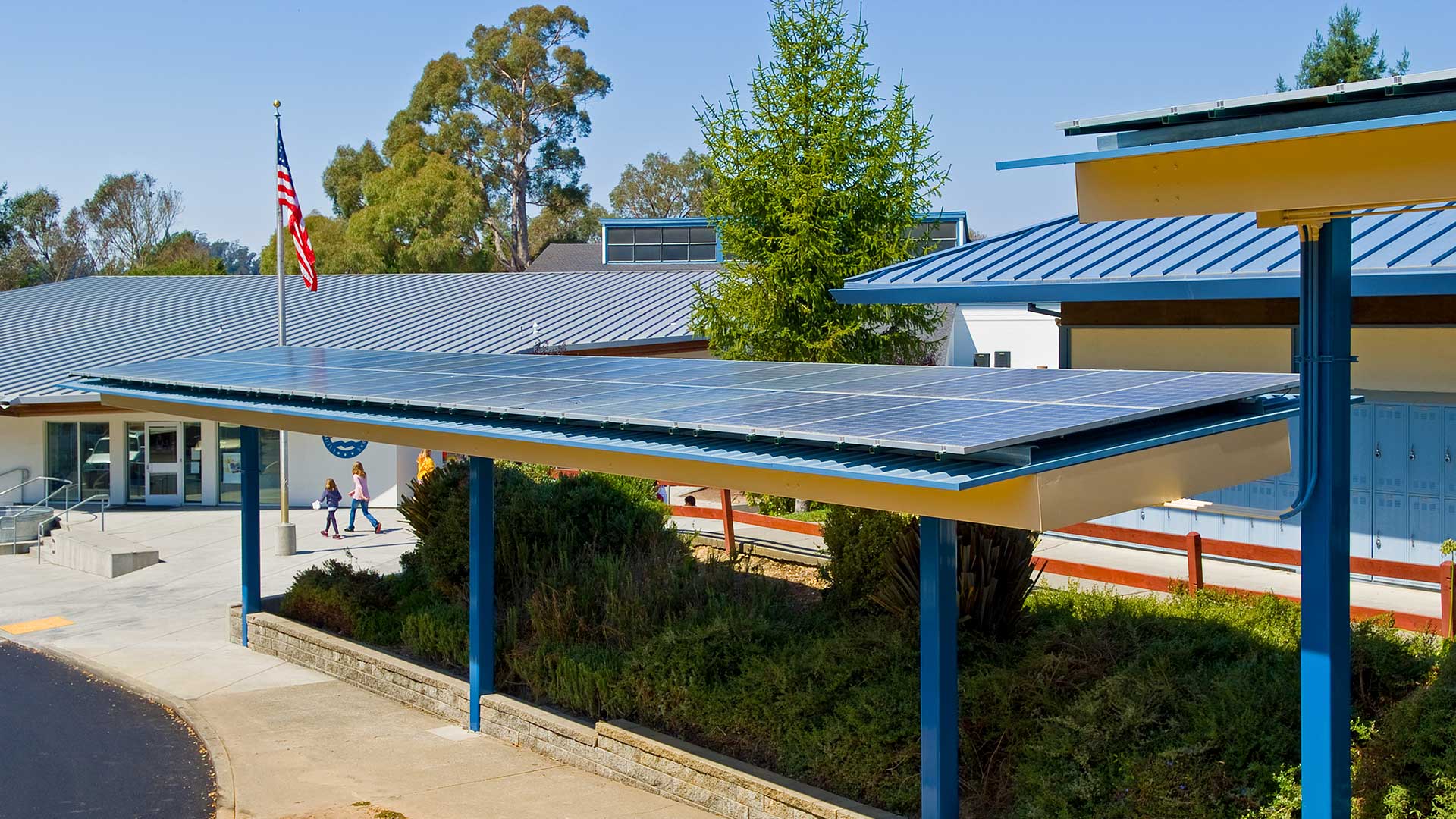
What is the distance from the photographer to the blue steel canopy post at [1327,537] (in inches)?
247

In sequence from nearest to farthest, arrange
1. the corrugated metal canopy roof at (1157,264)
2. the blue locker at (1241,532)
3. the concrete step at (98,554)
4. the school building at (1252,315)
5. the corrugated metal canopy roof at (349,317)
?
the corrugated metal canopy roof at (1157,264) → the school building at (1252,315) → the blue locker at (1241,532) → the concrete step at (98,554) → the corrugated metal canopy roof at (349,317)

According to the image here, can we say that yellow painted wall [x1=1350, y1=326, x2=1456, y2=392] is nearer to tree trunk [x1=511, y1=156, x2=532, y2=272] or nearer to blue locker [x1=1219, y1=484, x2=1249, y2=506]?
blue locker [x1=1219, y1=484, x2=1249, y2=506]

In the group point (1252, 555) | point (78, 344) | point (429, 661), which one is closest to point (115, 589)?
point (429, 661)

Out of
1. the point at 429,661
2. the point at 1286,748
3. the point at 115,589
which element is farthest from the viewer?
the point at 115,589

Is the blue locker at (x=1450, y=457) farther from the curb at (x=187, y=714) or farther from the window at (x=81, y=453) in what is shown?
the window at (x=81, y=453)

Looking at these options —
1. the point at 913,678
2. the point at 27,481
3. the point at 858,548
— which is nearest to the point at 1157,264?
the point at 858,548

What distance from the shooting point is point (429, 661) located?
13.4 m

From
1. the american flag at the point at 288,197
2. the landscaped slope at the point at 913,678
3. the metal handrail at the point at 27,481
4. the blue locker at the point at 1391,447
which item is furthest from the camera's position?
the metal handrail at the point at 27,481

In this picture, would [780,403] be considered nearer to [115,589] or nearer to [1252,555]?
[1252,555]

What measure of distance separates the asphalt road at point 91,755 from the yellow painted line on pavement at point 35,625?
9.35 feet

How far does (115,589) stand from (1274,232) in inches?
702

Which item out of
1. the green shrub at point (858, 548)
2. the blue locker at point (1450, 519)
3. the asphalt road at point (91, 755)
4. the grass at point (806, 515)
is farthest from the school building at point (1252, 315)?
the asphalt road at point (91, 755)

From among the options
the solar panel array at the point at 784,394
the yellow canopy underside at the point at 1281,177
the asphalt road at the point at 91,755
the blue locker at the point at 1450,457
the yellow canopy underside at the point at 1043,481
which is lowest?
the asphalt road at the point at 91,755

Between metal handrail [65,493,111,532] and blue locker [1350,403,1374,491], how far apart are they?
2224 centimetres
